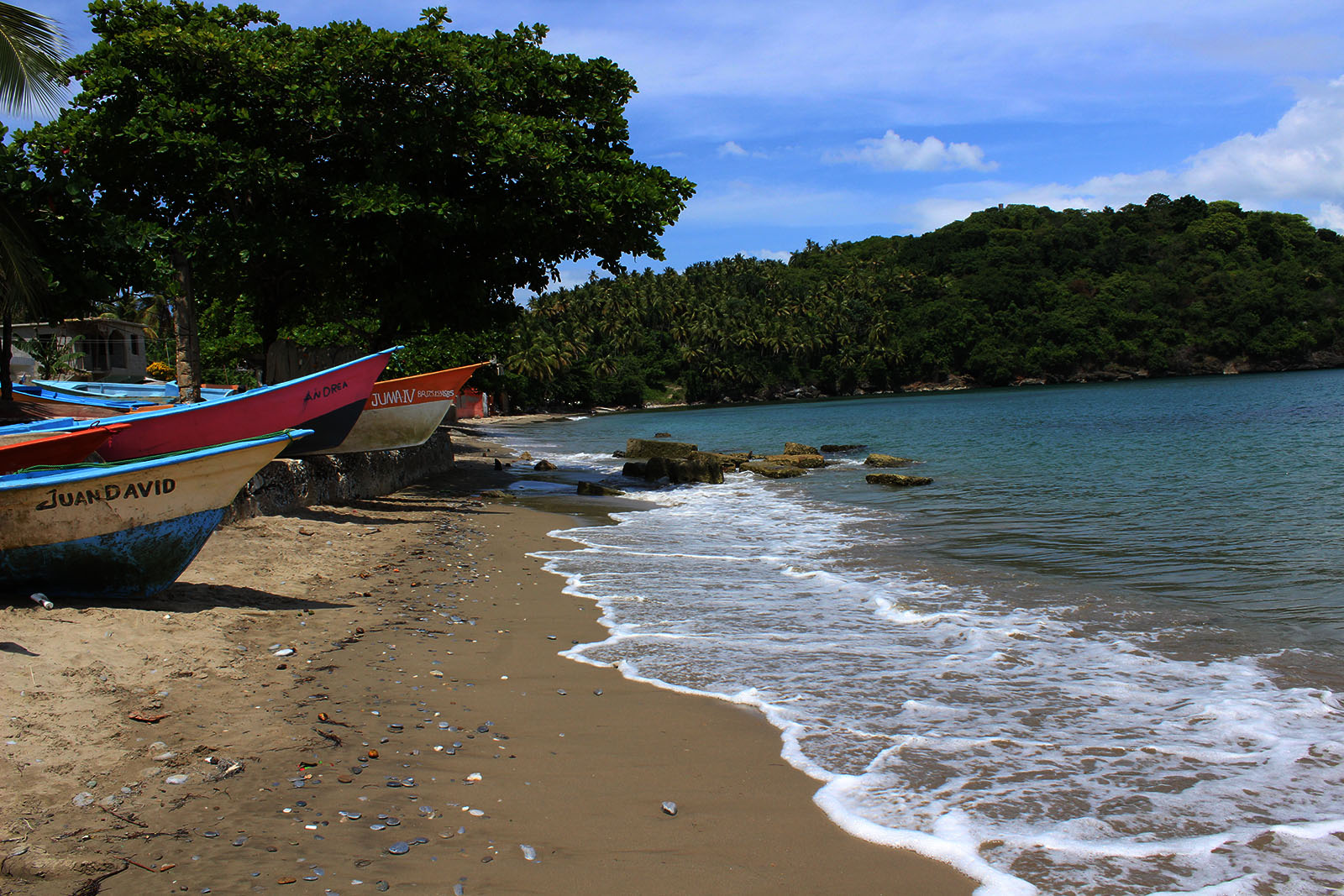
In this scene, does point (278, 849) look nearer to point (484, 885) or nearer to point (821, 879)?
point (484, 885)

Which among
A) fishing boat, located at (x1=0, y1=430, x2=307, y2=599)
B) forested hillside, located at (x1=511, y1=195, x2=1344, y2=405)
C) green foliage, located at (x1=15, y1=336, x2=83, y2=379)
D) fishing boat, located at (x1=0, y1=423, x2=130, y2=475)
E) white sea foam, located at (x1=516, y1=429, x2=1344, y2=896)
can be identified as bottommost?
white sea foam, located at (x1=516, y1=429, x2=1344, y2=896)

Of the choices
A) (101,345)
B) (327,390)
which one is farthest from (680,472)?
(101,345)

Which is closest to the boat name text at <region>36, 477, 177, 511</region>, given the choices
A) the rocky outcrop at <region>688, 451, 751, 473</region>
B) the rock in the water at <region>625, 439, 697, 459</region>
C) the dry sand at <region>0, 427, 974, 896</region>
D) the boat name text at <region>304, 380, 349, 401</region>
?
the dry sand at <region>0, 427, 974, 896</region>

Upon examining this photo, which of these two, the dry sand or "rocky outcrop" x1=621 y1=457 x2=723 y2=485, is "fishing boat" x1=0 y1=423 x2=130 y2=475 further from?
"rocky outcrop" x1=621 y1=457 x2=723 y2=485

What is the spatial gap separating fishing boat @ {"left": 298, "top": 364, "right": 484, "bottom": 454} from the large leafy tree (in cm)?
142

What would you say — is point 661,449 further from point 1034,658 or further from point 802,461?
point 1034,658

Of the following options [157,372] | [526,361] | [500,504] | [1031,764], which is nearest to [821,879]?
[1031,764]

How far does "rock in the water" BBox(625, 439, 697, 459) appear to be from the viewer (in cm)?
2319

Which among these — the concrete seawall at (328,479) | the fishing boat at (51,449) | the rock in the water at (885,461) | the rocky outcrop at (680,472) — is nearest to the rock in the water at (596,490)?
the rocky outcrop at (680,472)

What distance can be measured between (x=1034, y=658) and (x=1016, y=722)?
4.69 ft

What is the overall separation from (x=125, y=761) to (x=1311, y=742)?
5978mm

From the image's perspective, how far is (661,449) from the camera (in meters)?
23.9

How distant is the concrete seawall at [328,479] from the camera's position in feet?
32.9

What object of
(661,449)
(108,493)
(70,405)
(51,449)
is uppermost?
(70,405)
